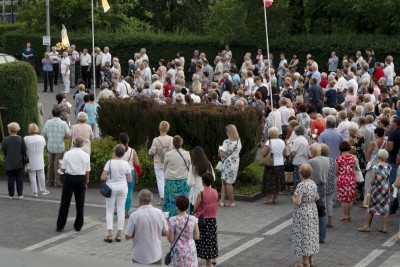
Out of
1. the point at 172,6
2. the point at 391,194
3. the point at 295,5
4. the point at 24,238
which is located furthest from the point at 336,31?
the point at 24,238

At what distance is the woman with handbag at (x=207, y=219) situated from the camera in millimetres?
10133

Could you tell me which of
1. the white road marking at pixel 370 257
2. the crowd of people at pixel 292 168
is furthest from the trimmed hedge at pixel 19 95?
the white road marking at pixel 370 257

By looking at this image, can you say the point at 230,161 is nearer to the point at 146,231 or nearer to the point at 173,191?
the point at 173,191

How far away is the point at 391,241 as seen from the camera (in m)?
12.3

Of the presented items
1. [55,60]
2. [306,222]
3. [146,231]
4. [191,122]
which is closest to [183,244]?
[146,231]

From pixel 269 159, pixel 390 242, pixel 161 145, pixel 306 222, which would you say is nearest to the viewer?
pixel 306 222

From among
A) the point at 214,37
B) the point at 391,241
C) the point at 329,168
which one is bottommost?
the point at 391,241

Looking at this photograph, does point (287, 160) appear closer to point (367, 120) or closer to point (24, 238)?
point (367, 120)

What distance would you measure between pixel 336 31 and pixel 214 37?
17.9ft

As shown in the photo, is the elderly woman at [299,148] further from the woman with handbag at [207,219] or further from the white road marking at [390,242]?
the woman with handbag at [207,219]

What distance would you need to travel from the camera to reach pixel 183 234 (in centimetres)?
880

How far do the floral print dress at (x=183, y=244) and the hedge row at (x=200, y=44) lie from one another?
1068 inches

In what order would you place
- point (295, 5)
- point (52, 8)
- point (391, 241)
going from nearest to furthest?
1. point (391, 241)
2. point (295, 5)
3. point (52, 8)

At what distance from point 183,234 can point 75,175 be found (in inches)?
154
